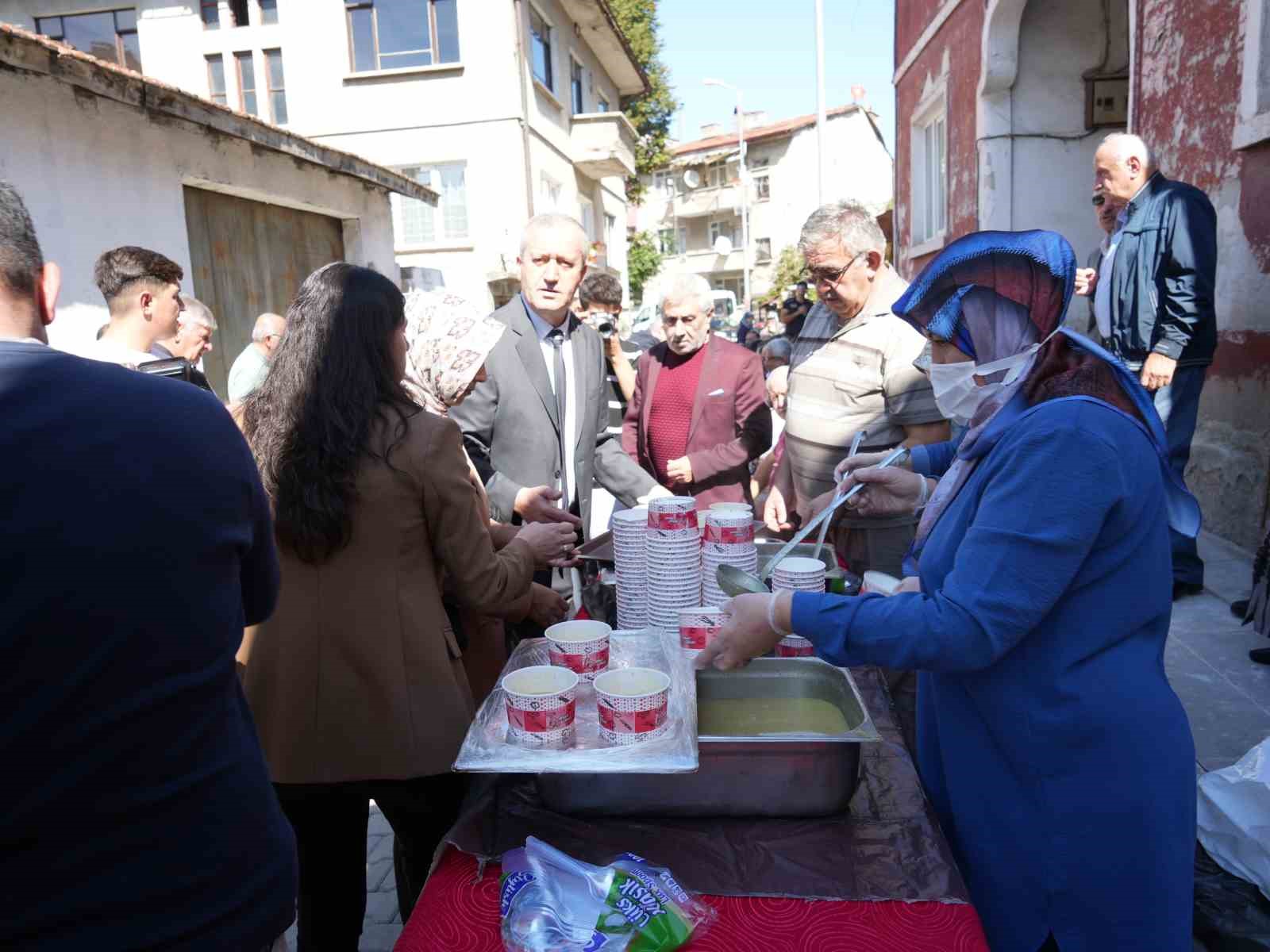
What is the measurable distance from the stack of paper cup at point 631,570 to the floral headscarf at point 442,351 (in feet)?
2.01

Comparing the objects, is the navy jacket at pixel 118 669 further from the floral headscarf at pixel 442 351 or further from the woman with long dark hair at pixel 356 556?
the floral headscarf at pixel 442 351

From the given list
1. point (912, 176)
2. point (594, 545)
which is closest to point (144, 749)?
point (594, 545)

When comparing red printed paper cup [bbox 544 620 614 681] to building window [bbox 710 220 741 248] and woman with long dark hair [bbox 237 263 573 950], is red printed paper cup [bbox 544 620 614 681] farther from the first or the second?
building window [bbox 710 220 741 248]

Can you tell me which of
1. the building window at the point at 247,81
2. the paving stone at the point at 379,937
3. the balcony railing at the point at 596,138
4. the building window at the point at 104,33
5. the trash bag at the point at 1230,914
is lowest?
the paving stone at the point at 379,937

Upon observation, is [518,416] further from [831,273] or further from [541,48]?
[541,48]

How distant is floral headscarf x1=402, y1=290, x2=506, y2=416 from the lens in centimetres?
240

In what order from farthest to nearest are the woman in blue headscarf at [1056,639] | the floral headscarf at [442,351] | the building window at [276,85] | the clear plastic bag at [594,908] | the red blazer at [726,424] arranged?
the building window at [276,85], the red blazer at [726,424], the floral headscarf at [442,351], the woman in blue headscarf at [1056,639], the clear plastic bag at [594,908]

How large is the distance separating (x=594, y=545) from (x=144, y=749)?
183 centimetres

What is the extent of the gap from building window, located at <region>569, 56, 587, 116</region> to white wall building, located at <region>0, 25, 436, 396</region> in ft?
34.0

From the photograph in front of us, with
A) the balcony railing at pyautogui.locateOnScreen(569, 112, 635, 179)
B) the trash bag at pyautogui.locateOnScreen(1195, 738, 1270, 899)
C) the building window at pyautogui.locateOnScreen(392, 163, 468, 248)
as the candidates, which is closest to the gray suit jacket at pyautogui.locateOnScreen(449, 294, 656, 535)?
the trash bag at pyautogui.locateOnScreen(1195, 738, 1270, 899)

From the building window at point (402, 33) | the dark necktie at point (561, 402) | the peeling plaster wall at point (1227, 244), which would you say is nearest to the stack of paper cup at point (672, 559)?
the dark necktie at point (561, 402)

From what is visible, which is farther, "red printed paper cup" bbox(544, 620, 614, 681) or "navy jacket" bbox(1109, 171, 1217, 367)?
"navy jacket" bbox(1109, 171, 1217, 367)

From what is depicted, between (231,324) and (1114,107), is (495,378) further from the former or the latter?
(1114,107)

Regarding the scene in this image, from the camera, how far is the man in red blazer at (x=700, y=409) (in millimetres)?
4102
